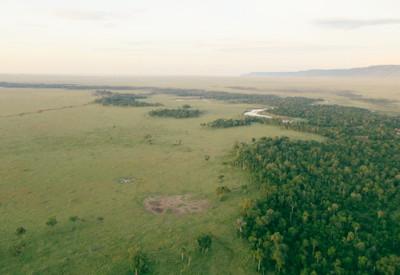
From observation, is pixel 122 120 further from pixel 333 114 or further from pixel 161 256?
pixel 161 256

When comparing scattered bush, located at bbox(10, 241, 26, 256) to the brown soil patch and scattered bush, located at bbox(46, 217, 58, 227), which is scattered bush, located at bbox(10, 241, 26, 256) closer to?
scattered bush, located at bbox(46, 217, 58, 227)

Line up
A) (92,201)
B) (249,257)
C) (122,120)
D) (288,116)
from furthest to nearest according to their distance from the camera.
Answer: (288,116), (122,120), (92,201), (249,257)

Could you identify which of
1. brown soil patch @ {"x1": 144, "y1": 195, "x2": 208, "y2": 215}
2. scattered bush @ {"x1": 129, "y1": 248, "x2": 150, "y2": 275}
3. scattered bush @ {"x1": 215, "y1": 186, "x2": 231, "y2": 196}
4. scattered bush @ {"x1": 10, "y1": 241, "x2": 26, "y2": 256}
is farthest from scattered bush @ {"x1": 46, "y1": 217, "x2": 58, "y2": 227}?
scattered bush @ {"x1": 215, "y1": 186, "x2": 231, "y2": 196}

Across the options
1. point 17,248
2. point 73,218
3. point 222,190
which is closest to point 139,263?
point 73,218

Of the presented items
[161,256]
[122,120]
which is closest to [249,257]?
[161,256]

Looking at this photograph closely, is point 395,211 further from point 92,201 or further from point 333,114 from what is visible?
point 333,114

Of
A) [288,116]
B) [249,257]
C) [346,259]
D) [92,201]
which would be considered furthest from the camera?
[288,116]

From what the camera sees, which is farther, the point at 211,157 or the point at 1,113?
the point at 1,113

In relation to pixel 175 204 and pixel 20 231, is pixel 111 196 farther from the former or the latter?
pixel 20 231
